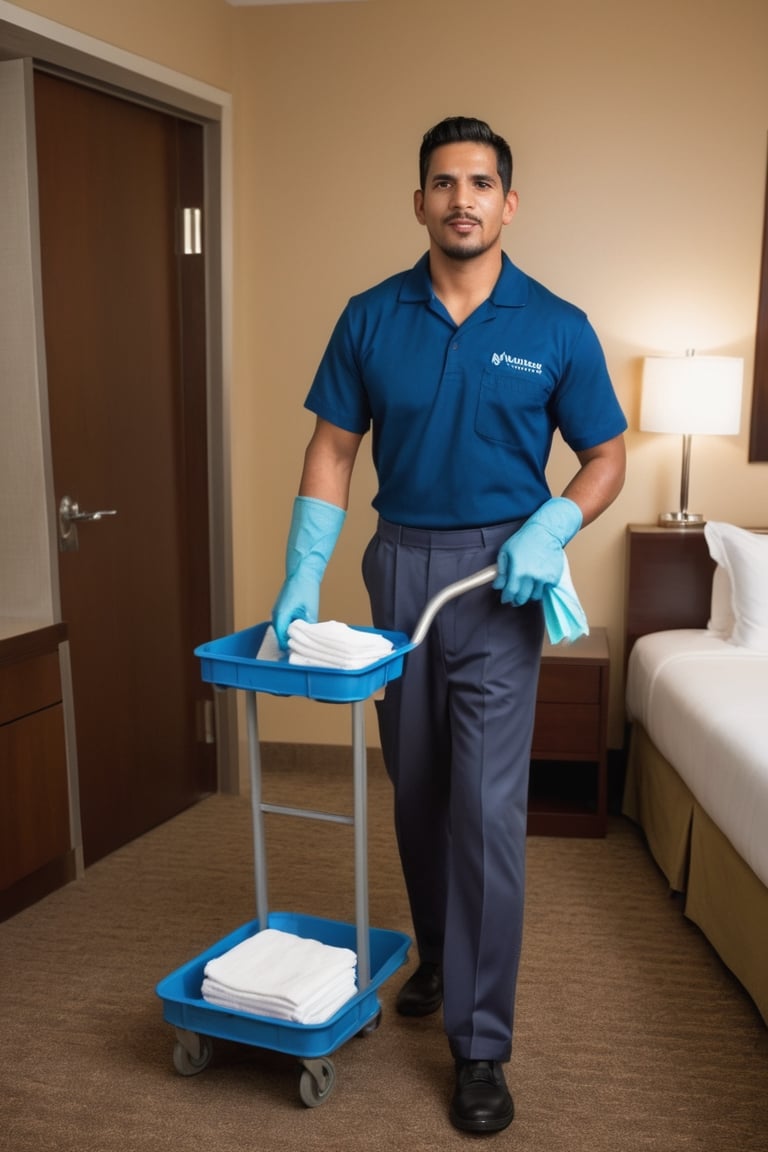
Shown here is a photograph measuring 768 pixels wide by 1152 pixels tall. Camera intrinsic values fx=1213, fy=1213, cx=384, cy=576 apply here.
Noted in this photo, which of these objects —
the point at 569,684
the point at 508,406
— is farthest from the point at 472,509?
the point at 569,684

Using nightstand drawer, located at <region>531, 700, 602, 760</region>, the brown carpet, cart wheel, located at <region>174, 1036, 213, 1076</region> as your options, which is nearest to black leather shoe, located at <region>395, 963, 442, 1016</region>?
the brown carpet

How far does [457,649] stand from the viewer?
2.31 metres

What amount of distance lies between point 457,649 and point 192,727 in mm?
1969

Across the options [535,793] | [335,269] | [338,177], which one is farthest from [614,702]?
[338,177]

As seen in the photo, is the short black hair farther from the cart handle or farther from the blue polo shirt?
the cart handle

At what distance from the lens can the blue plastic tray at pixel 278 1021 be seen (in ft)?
7.27

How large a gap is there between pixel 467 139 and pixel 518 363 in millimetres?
424

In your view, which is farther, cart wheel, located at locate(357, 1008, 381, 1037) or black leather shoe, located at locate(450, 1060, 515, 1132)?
cart wheel, located at locate(357, 1008, 381, 1037)

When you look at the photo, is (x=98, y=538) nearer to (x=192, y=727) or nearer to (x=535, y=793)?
(x=192, y=727)

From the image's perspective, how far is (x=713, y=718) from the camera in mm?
2971

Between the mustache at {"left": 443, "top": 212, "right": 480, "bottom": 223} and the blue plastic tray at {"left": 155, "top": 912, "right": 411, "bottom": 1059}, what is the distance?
1440 mm

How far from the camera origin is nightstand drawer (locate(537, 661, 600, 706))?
363 cm

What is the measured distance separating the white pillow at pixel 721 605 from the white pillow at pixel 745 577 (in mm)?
53

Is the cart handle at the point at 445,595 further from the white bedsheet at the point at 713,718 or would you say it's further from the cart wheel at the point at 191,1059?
the cart wheel at the point at 191,1059
